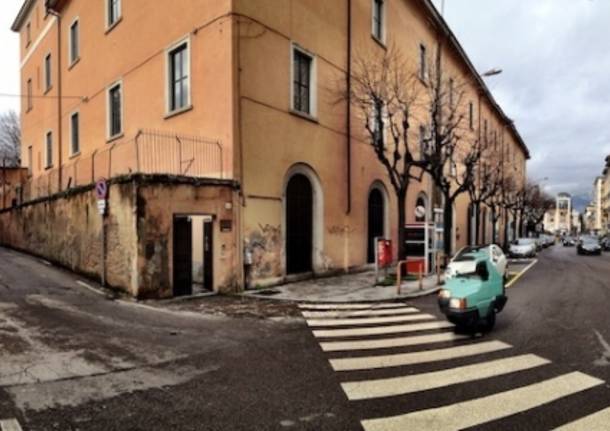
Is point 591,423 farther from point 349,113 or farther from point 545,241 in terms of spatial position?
point 545,241

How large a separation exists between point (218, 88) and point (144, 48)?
540 centimetres

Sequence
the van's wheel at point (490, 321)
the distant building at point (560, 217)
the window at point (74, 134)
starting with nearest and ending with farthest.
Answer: the van's wheel at point (490, 321), the window at point (74, 134), the distant building at point (560, 217)

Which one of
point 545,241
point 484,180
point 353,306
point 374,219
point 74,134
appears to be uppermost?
point 74,134

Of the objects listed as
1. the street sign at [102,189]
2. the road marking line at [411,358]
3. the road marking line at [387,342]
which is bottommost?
the road marking line at [387,342]

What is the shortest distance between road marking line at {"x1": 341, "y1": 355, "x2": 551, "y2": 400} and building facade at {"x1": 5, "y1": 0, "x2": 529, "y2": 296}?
7349 mm

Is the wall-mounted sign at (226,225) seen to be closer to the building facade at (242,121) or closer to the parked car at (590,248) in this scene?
the building facade at (242,121)

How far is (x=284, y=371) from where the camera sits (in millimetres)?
5750

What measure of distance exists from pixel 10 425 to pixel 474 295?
21.3 ft

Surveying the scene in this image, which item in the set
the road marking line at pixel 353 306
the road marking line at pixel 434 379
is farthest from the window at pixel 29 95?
the road marking line at pixel 434 379

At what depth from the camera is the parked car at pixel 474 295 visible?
7.46 metres

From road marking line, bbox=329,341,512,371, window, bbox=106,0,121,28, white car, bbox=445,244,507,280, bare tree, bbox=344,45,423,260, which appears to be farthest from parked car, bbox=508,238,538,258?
window, bbox=106,0,121,28

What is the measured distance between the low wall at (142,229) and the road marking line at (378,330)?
16.0 feet

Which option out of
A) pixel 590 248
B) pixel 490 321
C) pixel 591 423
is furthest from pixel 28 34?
pixel 590 248

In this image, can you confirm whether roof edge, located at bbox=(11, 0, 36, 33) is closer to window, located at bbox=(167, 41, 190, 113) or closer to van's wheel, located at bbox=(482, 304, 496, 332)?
window, located at bbox=(167, 41, 190, 113)
